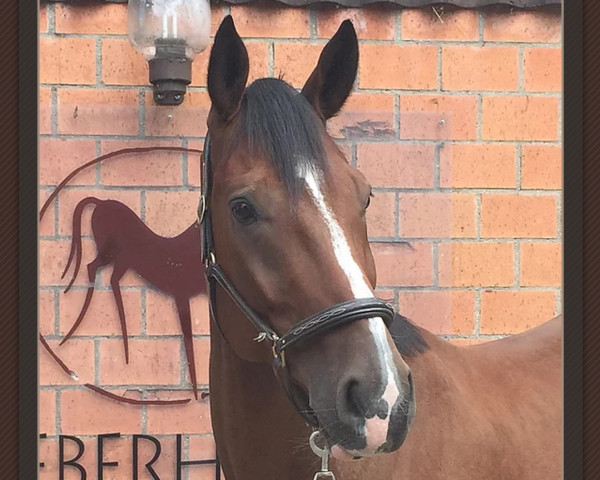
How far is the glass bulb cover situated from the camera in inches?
108

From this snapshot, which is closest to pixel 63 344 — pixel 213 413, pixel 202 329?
pixel 202 329

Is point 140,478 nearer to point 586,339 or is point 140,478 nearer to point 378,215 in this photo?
point 378,215

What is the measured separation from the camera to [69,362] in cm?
296

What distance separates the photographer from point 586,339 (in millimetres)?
1661

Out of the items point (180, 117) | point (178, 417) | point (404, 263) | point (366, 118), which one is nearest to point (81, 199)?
point (180, 117)

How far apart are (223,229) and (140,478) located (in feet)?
5.31

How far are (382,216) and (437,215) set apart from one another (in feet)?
0.69

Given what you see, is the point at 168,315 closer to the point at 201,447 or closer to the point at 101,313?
the point at 101,313

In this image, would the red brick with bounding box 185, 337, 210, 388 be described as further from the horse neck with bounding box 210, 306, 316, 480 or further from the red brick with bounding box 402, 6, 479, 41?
the red brick with bounding box 402, 6, 479, 41

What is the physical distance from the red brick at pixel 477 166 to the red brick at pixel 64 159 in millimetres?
1309

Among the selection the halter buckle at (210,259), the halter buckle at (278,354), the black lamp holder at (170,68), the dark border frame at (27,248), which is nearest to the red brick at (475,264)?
the black lamp holder at (170,68)

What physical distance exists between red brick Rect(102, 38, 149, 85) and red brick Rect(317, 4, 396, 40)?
669 millimetres

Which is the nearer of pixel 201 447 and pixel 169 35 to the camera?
pixel 169 35

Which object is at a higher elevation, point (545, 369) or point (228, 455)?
point (545, 369)
